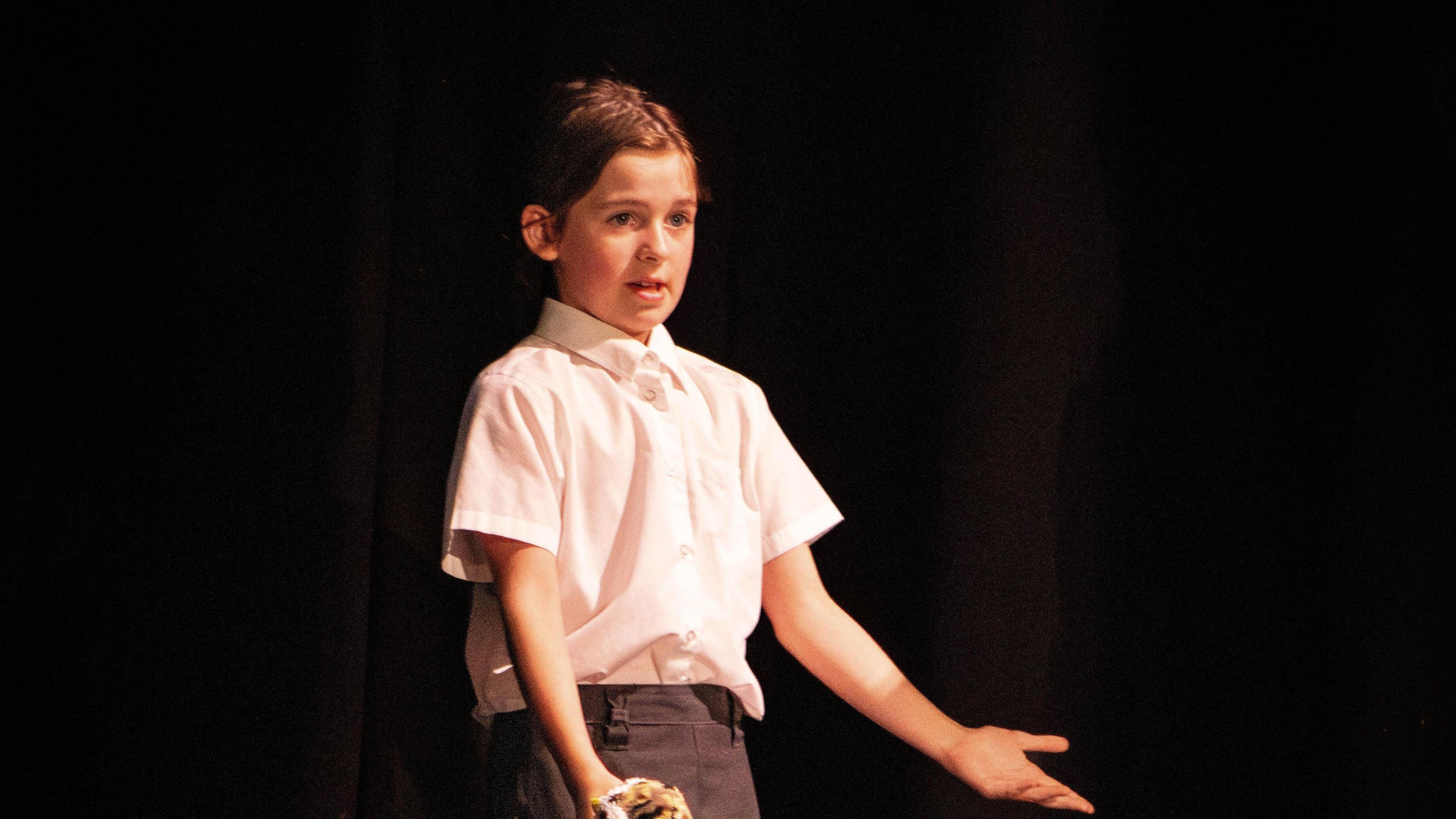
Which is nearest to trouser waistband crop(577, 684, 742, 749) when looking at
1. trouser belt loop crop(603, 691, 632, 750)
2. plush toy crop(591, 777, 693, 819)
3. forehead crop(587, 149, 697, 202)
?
trouser belt loop crop(603, 691, 632, 750)

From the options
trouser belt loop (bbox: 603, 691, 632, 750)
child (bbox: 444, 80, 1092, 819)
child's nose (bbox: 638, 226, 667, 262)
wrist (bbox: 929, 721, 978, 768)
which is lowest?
wrist (bbox: 929, 721, 978, 768)

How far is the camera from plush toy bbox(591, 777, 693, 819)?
3.82 feet

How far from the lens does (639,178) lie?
144cm

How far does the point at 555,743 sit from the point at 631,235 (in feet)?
1.81

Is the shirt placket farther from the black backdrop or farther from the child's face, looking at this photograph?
the black backdrop

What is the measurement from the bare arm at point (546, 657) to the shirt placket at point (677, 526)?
0.37 ft

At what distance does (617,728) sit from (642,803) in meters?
0.17

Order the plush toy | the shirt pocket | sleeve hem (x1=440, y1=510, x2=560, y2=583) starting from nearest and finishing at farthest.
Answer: the plush toy, sleeve hem (x1=440, y1=510, x2=560, y2=583), the shirt pocket

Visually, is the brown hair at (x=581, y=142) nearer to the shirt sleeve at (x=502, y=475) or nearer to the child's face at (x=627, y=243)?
the child's face at (x=627, y=243)

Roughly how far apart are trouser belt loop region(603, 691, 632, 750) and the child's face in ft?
1.36

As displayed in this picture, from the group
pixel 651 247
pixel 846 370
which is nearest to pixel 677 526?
pixel 651 247

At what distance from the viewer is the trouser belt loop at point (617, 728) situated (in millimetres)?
1335

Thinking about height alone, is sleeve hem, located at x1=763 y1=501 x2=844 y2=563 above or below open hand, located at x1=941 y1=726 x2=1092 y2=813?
above

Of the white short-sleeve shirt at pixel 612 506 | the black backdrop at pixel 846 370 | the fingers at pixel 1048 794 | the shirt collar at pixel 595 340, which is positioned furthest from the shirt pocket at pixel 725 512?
the fingers at pixel 1048 794
